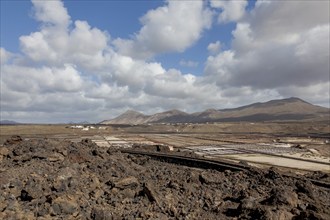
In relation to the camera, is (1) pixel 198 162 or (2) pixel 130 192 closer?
(2) pixel 130 192

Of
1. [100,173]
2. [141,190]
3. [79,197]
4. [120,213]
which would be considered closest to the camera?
[120,213]

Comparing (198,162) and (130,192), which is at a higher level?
(198,162)

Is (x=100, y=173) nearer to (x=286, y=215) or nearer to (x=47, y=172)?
(x=47, y=172)

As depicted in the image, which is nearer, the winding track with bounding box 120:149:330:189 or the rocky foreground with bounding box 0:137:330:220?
the rocky foreground with bounding box 0:137:330:220

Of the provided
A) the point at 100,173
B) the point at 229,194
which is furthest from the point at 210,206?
the point at 100,173

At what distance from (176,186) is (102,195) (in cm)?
303

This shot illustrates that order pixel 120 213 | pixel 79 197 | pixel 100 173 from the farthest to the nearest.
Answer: pixel 100 173 < pixel 79 197 < pixel 120 213

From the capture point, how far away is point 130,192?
14430 mm

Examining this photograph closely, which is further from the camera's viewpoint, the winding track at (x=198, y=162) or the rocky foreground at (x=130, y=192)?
the winding track at (x=198, y=162)

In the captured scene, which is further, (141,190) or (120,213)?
(141,190)

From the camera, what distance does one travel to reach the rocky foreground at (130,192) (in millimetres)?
12481

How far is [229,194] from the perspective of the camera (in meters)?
15.4

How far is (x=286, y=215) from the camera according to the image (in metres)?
11.9

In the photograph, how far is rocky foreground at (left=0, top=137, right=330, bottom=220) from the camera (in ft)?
40.9
